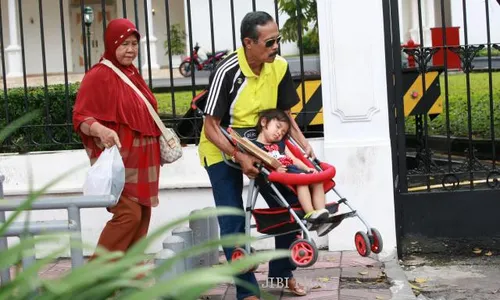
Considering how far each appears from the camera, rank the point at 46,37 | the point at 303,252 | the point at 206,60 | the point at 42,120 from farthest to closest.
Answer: the point at 46,37, the point at 206,60, the point at 42,120, the point at 303,252

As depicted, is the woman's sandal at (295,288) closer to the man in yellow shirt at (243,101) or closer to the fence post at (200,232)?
the man in yellow shirt at (243,101)

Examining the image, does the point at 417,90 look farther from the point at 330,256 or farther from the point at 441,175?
the point at 330,256

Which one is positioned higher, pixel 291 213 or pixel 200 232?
pixel 291 213

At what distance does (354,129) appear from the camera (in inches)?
295

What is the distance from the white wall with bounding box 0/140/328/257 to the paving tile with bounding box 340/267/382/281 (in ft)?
2.22

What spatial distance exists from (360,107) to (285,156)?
5.86 feet

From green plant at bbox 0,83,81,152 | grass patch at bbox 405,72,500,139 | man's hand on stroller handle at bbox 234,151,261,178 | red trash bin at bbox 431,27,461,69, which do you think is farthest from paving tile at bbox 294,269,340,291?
grass patch at bbox 405,72,500,139

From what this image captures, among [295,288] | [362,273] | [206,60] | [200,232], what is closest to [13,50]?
[206,60]

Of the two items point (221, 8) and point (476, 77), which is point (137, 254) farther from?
point (221, 8)

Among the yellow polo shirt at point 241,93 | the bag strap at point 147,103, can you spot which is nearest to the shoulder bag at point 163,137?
the bag strap at point 147,103

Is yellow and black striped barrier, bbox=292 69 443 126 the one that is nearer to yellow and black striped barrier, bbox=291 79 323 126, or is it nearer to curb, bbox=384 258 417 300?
yellow and black striped barrier, bbox=291 79 323 126

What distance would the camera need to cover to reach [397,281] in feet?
21.7

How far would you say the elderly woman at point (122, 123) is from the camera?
603cm

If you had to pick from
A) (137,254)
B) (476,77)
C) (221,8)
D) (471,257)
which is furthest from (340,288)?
(221,8)
